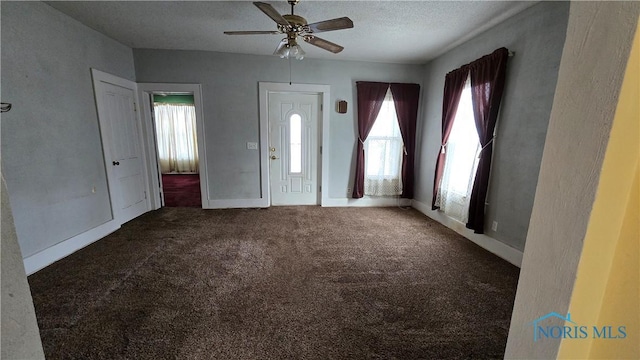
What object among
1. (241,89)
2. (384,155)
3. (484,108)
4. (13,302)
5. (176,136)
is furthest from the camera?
(176,136)

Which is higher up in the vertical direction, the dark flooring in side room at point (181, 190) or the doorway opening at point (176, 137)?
the doorway opening at point (176, 137)

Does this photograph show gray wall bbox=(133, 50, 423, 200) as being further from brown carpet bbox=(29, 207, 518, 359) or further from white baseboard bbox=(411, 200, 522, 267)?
white baseboard bbox=(411, 200, 522, 267)

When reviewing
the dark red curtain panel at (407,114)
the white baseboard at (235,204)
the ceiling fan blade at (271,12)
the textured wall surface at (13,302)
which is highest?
the ceiling fan blade at (271,12)

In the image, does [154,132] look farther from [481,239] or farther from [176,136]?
[481,239]

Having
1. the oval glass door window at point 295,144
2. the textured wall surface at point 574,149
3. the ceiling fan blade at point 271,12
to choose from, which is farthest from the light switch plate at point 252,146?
the textured wall surface at point 574,149

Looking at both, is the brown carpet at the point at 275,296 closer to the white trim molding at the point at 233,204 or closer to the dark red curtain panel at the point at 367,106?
the white trim molding at the point at 233,204

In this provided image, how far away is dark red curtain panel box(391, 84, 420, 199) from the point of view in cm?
406

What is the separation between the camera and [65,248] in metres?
2.57

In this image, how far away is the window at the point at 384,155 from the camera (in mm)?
4156

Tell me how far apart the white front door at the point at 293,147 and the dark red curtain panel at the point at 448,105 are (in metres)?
1.92

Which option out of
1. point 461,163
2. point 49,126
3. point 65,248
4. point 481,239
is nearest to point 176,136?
point 49,126

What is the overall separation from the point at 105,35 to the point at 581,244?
15.2 feet

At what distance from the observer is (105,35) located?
3.12m

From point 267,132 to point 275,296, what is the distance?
273 cm
